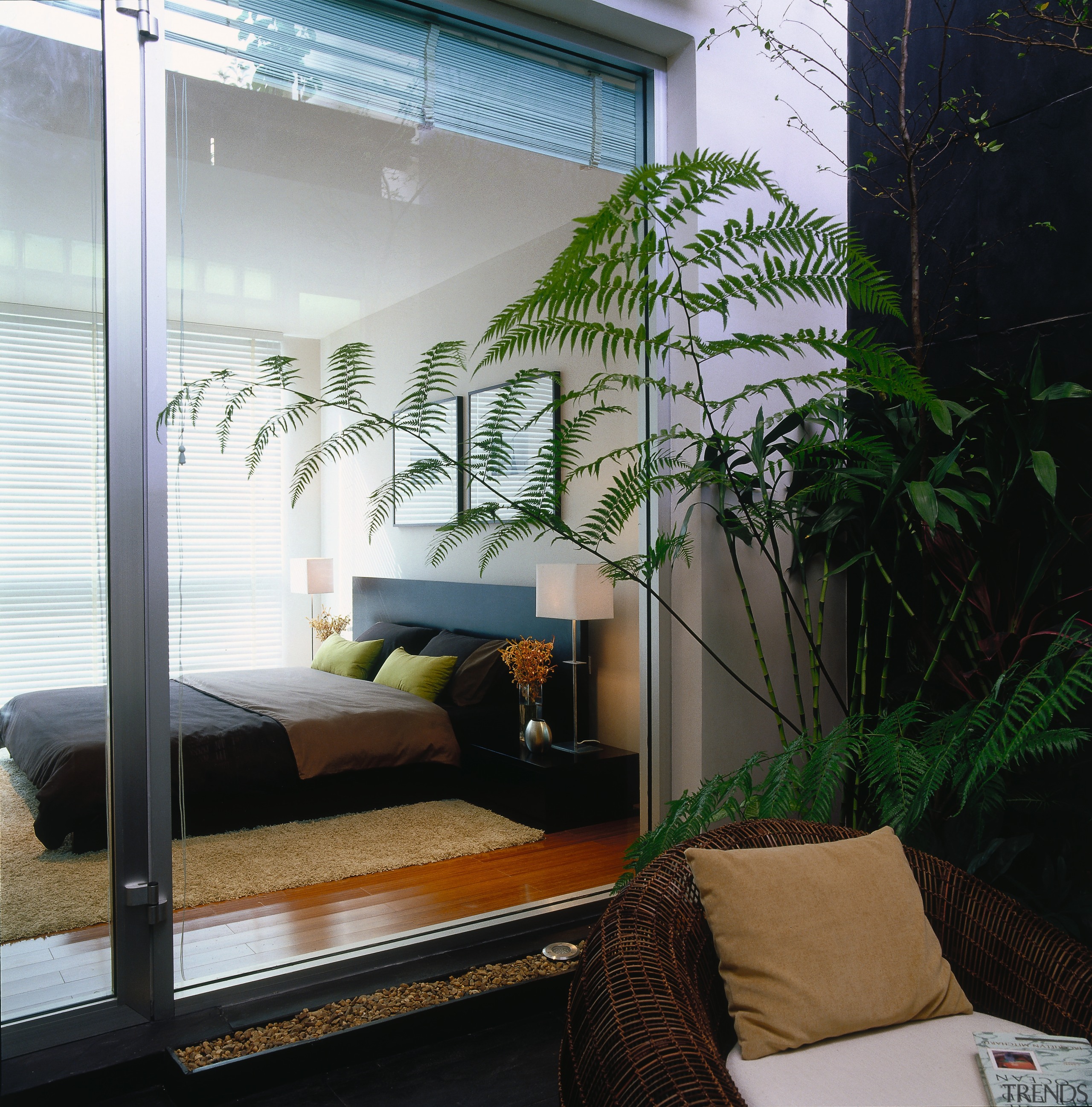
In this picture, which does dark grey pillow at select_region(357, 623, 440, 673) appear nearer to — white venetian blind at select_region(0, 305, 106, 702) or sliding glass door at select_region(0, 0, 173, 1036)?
sliding glass door at select_region(0, 0, 173, 1036)

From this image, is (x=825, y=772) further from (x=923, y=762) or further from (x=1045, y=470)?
(x=1045, y=470)

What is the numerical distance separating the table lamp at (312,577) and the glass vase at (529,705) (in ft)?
1.94

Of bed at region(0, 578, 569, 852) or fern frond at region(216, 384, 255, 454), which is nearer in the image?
bed at region(0, 578, 569, 852)

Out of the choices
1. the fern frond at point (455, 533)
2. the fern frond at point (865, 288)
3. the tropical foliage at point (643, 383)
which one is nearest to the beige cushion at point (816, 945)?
the tropical foliage at point (643, 383)

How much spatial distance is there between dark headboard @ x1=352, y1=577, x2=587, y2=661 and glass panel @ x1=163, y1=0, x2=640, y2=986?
0.01 metres

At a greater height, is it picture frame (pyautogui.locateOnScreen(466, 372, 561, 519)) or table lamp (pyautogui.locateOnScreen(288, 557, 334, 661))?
picture frame (pyautogui.locateOnScreen(466, 372, 561, 519))

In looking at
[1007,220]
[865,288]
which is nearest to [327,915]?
[865,288]

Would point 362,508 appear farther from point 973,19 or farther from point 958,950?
point 973,19

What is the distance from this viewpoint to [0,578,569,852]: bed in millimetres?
2062

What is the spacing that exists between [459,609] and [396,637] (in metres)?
0.19

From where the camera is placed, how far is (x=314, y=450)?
230cm

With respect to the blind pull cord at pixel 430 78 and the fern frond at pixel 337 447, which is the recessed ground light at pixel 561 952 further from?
the blind pull cord at pixel 430 78

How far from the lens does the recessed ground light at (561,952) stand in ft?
8.14

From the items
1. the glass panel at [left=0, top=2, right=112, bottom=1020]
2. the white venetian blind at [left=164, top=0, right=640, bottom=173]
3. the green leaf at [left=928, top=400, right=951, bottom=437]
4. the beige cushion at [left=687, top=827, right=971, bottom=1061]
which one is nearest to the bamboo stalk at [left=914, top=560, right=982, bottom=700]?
the green leaf at [left=928, top=400, right=951, bottom=437]
